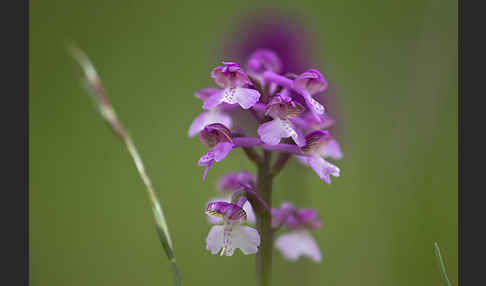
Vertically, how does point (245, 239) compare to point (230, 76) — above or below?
below

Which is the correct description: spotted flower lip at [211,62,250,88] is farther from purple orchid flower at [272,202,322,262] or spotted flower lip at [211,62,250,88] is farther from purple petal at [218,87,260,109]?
purple orchid flower at [272,202,322,262]

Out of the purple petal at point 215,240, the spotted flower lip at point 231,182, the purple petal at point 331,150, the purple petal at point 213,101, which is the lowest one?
the purple petal at point 215,240

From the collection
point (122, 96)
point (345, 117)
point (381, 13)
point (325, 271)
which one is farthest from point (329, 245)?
point (122, 96)

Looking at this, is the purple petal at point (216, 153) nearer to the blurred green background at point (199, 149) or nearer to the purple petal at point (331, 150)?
the purple petal at point (331, 150)

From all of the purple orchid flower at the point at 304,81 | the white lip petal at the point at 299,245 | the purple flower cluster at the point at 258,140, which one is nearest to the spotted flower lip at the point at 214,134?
the purple flower cluster at the point at 258,140

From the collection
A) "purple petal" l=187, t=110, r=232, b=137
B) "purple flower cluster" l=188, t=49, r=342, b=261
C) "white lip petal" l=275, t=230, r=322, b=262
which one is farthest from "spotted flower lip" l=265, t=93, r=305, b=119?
"white lip petal" l=275, t=230, r=322, b=262

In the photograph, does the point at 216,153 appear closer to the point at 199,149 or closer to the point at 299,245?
the point at 299,245

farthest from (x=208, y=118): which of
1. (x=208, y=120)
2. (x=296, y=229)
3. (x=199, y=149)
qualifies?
(x=199, y=149)
